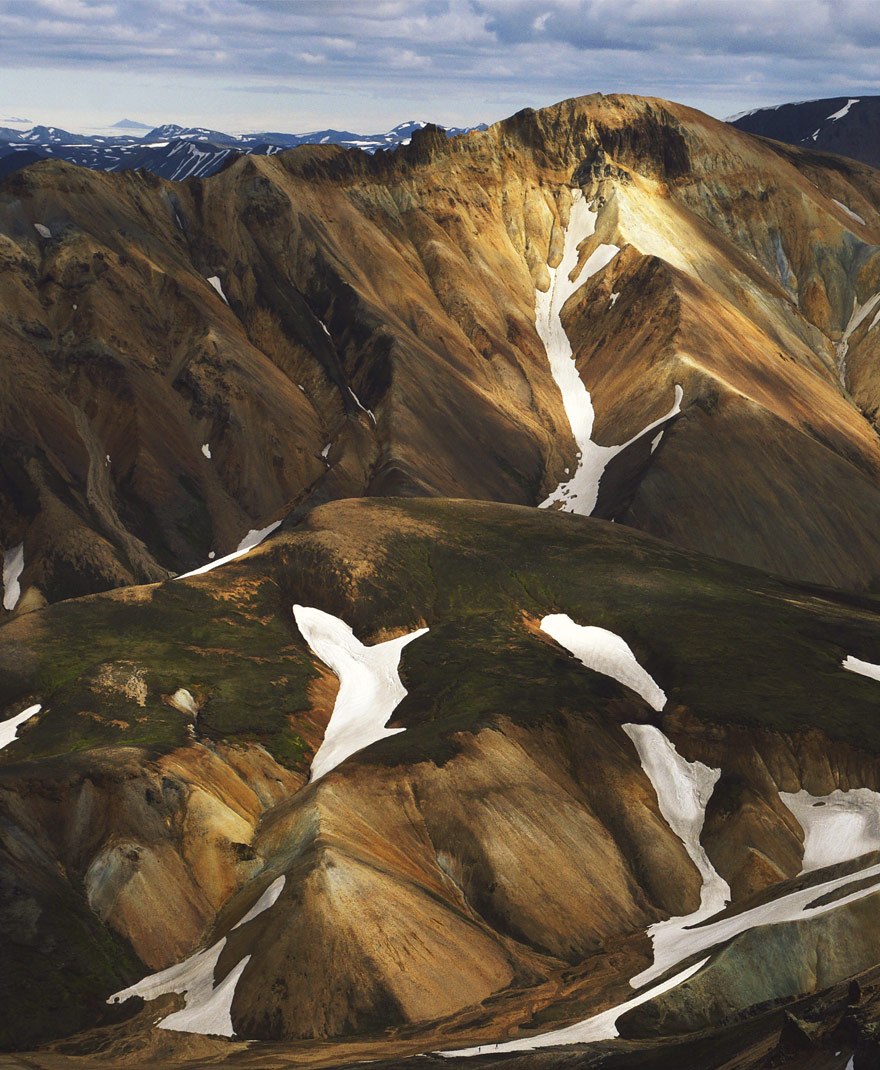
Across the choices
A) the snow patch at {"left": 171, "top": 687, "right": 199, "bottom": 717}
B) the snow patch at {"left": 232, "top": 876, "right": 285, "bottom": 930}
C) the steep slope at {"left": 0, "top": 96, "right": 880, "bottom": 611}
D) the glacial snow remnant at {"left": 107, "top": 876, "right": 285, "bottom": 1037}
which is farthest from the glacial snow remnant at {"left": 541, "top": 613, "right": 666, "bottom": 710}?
the steep slope at {"left": 0, "top": 96, "right": 880, "bottom": 611}

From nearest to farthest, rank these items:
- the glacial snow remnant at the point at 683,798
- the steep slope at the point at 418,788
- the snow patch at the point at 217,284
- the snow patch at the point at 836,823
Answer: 1. the steep slope at the point at 418,788
2. the glacial snow remnant at the point at 683,798
3. the snow patch at the point at 836,823
4. the snow patch at the point at 217,284

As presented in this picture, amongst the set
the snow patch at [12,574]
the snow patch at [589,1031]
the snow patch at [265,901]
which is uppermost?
the snow patch at [589,1031]

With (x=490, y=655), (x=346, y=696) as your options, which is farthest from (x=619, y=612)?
(x=346, y=696)

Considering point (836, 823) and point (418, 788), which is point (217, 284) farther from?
point (836, 823)

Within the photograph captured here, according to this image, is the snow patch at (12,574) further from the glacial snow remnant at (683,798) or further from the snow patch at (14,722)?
the glacial snow remnant at (683,798)

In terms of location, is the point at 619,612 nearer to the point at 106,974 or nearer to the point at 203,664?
the point at 203,664

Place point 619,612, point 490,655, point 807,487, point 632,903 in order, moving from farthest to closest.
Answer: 1. point 807,487
2. point 619,612
3. point 490,655
4. point 632,903

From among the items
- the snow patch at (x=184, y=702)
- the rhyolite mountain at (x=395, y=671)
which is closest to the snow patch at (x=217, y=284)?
the rhyolite mountain at (x=395, y=671)
